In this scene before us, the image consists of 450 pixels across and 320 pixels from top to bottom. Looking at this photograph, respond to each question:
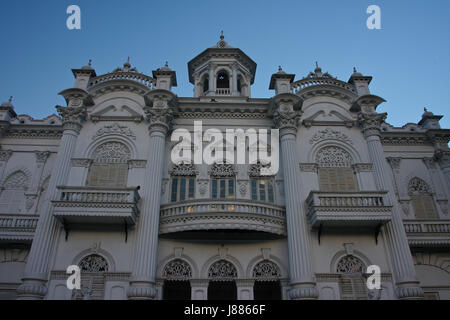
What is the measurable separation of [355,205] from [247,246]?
215 inches

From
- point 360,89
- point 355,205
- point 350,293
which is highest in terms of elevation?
point 360,89

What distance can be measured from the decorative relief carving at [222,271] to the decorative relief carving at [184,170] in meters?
4.92

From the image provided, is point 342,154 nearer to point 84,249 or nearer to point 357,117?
point 357,117

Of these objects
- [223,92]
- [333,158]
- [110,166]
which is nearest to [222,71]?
[223,92]

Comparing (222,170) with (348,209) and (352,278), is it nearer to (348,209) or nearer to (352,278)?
(348,209)

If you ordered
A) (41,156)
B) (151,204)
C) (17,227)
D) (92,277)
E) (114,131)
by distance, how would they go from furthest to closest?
(41,156)
(114,131)
(17,227)
(151,204)
(92,277)

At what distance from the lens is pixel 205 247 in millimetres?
16062

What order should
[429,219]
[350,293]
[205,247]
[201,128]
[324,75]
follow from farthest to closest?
[324,75], [201,128], [429,219], [205,247], [350,293]

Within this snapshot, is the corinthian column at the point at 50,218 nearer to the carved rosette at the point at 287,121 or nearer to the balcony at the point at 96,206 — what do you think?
the balcony at the point at 96,206

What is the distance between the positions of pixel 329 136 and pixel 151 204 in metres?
10.6

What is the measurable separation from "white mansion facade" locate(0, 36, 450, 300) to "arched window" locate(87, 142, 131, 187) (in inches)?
2.9

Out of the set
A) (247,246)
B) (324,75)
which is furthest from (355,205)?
(324,75)

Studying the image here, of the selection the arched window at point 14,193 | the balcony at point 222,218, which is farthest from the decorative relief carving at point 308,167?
the arched window at point 14,193

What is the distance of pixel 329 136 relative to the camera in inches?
756
